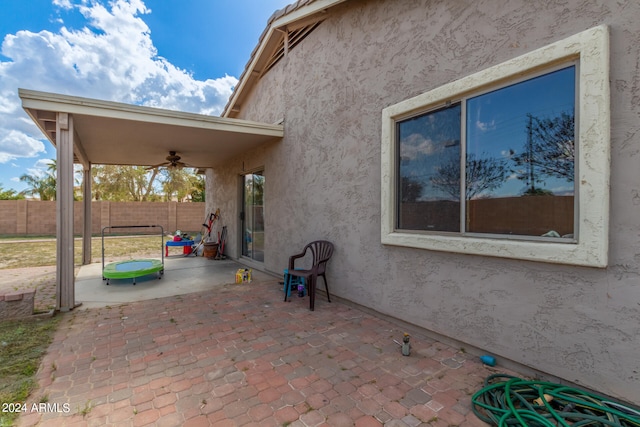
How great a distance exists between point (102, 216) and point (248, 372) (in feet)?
70.8

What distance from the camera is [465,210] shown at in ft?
10.9

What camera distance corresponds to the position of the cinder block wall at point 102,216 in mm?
17625

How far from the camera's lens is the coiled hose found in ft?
6.84

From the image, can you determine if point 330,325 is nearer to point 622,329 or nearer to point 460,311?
point 460,311

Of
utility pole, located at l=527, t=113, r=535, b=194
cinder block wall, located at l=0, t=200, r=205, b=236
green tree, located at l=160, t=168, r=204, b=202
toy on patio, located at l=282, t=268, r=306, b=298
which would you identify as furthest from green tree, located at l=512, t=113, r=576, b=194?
green tree, located at l=160, t=168, r=204, b=202

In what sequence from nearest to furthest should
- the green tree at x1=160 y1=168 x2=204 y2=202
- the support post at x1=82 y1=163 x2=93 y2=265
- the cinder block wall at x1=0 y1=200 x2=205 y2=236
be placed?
the support post at x1=82 y1=163 x2=93 y2=265 → the cinder block wall at x1=0 y1=200 x2=205 y2=236 → the green tree at x1=160 y1=168 x2=204 y2=202

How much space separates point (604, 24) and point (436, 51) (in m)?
1.57

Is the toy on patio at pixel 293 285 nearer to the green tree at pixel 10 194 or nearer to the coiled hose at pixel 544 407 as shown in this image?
the coiled hose at pixel 544 407

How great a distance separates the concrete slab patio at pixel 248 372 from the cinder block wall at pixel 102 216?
1796 centimetres

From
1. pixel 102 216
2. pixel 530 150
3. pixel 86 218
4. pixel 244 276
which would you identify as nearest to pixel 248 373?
pixel 530 150

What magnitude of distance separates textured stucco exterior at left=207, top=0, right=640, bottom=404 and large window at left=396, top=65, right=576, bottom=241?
0.33 meters

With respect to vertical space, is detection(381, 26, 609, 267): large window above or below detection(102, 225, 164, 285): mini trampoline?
above

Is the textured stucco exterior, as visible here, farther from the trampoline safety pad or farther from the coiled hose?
the trampoline safety pad

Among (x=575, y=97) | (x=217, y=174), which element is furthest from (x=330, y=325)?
(x=217, y=174)
